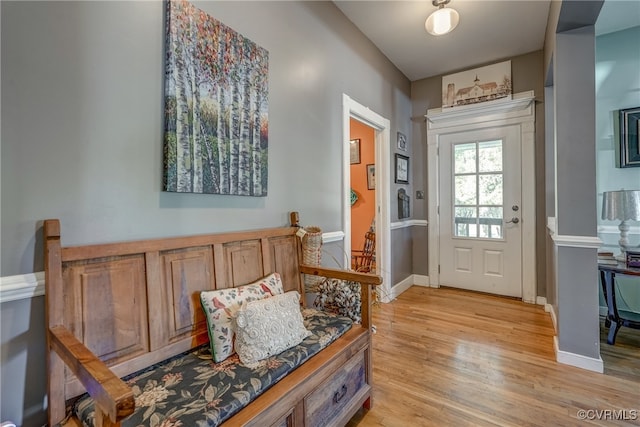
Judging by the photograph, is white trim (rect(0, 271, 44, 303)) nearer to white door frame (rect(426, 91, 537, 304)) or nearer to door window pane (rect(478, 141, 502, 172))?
white door frame (rect(426, 91, 537, 304))

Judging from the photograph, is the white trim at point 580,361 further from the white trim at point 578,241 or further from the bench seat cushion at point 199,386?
the bench seat cushion at point 199,386

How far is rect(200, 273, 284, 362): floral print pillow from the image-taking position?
1271 millimetres

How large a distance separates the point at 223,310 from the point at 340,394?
0.69 metres

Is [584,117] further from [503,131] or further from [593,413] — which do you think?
[593,413]

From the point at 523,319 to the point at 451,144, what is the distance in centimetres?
216

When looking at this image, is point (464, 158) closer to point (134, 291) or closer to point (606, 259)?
point (606, 259)

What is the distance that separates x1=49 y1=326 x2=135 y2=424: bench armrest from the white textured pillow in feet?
1.75

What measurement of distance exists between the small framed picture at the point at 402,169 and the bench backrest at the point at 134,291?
2587 millimetres

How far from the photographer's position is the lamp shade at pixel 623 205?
2.33 metres

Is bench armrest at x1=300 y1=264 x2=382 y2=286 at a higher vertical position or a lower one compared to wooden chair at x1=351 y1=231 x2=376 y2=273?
higher

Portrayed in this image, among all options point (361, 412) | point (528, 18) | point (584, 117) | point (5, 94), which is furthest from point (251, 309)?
point (528, 18)

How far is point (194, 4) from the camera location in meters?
1.51

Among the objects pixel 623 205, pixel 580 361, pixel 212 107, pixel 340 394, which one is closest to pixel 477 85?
pixel 623 205

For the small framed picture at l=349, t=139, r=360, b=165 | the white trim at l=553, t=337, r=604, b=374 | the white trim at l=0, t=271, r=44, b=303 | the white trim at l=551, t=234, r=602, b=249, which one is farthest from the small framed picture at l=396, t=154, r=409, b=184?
the white trim at l=0, t=271, r=44, b=303
